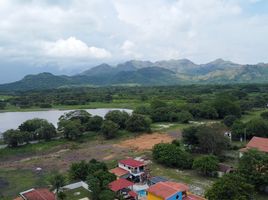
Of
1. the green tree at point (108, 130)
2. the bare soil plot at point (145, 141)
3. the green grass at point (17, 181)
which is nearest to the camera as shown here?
the green grass at point (17, 181)

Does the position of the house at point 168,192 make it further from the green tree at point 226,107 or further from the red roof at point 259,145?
the green tree at point 226,107

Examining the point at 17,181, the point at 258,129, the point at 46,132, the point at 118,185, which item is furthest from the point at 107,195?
the point at 258,129

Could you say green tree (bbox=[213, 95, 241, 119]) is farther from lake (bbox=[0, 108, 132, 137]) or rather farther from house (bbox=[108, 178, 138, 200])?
house (bbox=[108, 178, 138, 200])

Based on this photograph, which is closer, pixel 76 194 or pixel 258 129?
pixel 76 194

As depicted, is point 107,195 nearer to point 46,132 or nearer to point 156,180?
point 156,180

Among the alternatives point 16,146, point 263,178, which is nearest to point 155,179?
point 263,178

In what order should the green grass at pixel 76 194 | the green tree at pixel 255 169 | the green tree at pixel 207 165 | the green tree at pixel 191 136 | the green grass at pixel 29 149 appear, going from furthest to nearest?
1. the green grass at pixel 29 149
2. the green tree at pixel 191 136
3. the green tree at pixel 207 165
4. the green grass at pixel 76 194
5. the green tree at pixel 255 169

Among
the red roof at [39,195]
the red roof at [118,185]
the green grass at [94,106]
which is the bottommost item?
the red roof at [118,185]

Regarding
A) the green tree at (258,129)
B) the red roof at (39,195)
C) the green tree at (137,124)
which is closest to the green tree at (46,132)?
the green tree at (137,124)
